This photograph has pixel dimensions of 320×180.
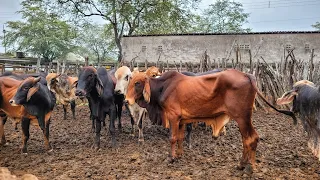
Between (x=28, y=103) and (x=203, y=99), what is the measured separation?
3102 millimetres

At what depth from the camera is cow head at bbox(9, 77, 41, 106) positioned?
5172 mm

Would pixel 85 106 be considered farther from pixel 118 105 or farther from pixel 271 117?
pixel 271 117

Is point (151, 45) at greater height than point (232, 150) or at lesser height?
greater

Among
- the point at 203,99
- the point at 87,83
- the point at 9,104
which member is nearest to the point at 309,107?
the point at 203,99

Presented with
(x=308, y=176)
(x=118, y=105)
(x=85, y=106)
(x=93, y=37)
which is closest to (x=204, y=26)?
(x=93, y=37)

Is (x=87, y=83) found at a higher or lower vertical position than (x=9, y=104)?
higher

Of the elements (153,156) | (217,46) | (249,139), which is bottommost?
(153,156)

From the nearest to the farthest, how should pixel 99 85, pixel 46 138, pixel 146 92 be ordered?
pixel 146 92 → pixel 46 138 → pixel 99 85

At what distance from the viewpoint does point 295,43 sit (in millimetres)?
21406

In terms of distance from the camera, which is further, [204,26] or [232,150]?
[204,26]

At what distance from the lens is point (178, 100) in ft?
16.4

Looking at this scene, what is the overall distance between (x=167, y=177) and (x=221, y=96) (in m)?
1.45

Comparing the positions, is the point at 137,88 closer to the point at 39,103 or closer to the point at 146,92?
the point at 146,92

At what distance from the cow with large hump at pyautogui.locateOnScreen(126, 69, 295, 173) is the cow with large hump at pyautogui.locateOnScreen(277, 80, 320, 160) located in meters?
0.21
